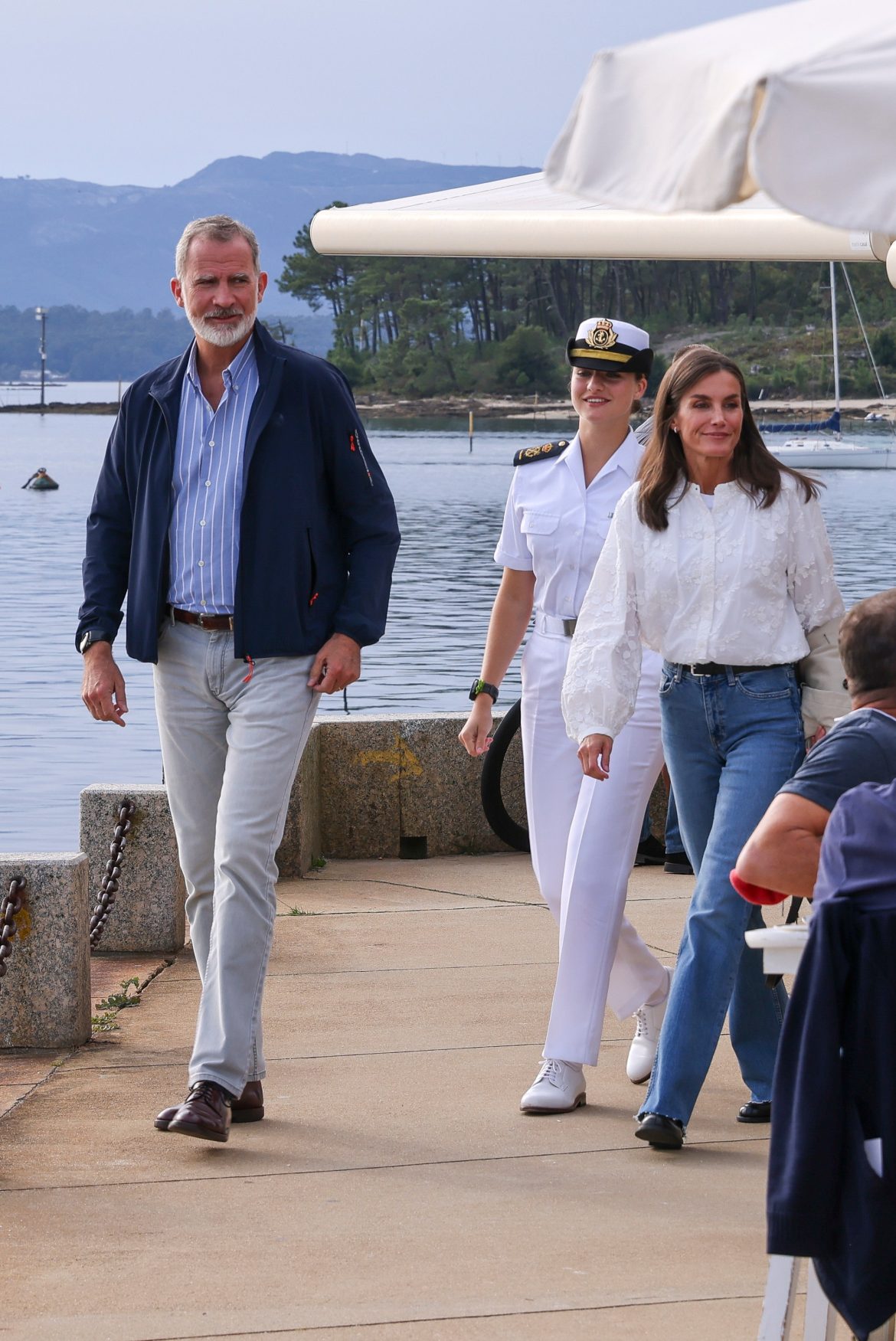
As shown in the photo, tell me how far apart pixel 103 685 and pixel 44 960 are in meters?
1.04

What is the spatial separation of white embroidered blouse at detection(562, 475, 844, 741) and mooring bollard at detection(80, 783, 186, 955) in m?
2.49

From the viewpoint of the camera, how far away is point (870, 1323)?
278 cm

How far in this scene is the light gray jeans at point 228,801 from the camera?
15.2 feet

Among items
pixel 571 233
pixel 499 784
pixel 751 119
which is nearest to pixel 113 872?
pixel 499 784

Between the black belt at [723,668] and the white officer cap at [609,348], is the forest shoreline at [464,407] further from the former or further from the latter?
the black belt at [723,668]

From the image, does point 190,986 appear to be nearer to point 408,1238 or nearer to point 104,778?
point 408,1238

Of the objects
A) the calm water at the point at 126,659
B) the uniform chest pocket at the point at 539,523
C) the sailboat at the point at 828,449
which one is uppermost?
the uniform chest pocket at the point at 539,523

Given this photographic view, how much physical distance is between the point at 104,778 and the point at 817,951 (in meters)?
18.4

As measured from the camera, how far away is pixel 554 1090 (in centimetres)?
488

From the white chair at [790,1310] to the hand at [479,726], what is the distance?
2657mm

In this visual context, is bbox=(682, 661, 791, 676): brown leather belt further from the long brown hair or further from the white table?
the white table

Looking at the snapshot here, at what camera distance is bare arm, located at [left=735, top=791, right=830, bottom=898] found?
3.10 meters

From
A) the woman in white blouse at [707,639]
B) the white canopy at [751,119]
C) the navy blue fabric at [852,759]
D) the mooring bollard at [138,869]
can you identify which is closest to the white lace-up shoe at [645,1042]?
the woman in white blouse at [707,639]

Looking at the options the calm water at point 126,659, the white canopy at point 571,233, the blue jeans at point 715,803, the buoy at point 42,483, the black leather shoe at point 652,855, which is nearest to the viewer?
the blue jeans at point 715,803
